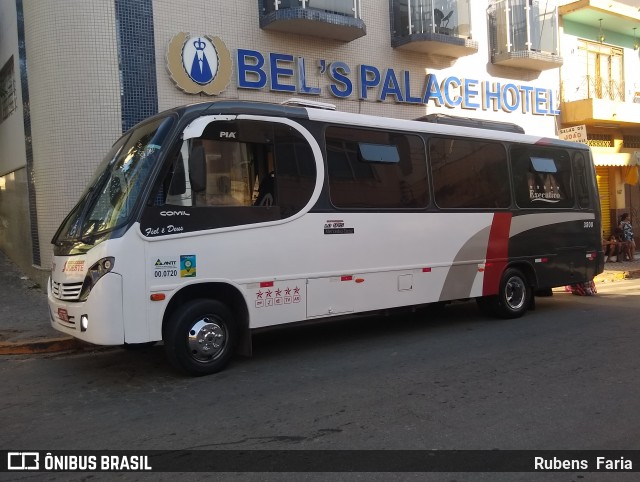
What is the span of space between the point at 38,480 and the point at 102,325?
1996mm

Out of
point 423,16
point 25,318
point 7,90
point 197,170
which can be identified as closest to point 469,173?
point 197,170

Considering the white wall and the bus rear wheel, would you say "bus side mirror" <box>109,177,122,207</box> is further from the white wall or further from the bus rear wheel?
the white wall

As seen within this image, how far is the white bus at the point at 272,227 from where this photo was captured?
19.1 ft

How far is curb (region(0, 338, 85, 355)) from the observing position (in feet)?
24.8

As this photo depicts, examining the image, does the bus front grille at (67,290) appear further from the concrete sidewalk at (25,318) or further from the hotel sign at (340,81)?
the hotel sign at (340,81)

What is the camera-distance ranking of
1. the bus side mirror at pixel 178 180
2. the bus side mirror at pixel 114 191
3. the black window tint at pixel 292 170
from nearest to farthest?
the bus side mirror at pixel 178 180 < the bus side mirror at pixel 114 191 < the black window tint at pixel 292 170

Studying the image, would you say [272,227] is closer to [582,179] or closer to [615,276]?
[582,179]

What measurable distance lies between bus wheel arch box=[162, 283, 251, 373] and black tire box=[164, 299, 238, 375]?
0.01 metres

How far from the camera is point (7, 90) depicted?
13.4 m

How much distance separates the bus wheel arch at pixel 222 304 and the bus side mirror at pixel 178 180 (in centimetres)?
103

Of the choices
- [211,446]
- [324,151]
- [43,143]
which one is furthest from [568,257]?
[43,143]

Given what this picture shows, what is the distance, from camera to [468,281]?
868 centimetres

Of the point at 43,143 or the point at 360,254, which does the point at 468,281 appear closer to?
the point at 360,254

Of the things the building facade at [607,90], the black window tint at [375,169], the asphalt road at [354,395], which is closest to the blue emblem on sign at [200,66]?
the black window tint at [375,169]
